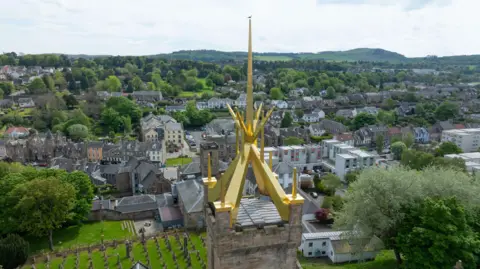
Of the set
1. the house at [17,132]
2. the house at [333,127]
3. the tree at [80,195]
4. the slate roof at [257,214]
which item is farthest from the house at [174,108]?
the slate roof at [257,214]

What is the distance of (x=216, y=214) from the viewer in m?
11.1

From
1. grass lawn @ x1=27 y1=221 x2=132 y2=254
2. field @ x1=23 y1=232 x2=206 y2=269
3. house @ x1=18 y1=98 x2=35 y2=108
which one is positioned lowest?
grass lawn @ x1=27 y1=221 x2=132 y2=254

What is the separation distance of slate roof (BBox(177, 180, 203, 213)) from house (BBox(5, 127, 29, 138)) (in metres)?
54.0

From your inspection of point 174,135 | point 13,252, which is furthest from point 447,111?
point 13,252

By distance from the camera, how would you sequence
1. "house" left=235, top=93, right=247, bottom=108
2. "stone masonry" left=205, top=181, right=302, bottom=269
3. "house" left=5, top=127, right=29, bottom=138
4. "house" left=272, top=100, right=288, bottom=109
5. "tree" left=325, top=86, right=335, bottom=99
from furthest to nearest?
"tree" left=325, top=86, right=335, bottom=99 < "house" left=235, top=93, right=247, bottom=108 < "house" left=272, top=100, right=288, bottom=109 < "house" left=5, top=127, right=29, bottom=138 < "stone masonry" left=205, top=181, right=302, bottom=269

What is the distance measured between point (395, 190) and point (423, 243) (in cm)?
521

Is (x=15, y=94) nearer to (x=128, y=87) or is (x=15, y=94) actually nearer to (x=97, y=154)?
(x=128, y=87)

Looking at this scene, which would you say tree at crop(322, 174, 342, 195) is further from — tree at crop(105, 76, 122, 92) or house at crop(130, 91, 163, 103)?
tree at crop(105, 76, 122, 92)

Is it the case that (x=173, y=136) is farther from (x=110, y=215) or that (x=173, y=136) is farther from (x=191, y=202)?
(x=191, y=202)

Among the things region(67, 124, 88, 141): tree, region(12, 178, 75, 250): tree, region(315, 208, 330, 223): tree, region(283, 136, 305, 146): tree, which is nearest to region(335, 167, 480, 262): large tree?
region(315, 208, 330, 223): tree

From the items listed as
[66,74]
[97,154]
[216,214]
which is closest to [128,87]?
[66,74]

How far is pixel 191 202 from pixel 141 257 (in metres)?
9.42

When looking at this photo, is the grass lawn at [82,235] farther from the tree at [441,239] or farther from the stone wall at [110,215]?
the tree at [441,239]

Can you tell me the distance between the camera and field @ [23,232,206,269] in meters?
35.0
